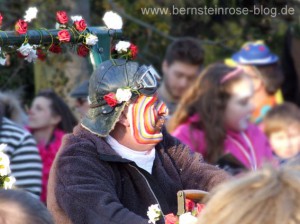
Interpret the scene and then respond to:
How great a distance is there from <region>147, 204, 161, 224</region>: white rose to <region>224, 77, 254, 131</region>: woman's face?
95.8 inches

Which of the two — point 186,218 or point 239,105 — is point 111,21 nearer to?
point 186,218

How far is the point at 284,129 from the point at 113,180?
2969mm

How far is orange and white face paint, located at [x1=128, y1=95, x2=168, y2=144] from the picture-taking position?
14.0ft

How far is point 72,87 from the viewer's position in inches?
346

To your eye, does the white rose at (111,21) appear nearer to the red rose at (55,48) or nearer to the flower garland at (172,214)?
the red rose at (55,48)

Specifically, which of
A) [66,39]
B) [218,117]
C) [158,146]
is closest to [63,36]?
[66,39]

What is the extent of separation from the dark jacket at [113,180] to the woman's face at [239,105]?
1.88 m

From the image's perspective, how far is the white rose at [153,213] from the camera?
3.91 m

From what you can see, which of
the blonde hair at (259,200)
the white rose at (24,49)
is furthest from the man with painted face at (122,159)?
the blonde hair at (259,200)

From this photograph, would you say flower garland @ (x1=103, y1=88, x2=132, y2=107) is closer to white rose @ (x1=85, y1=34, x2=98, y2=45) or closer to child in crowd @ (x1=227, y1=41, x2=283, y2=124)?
white rose @ (x1=85, y1=34, x2=98, y2=45)

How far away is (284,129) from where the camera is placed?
6.83 m

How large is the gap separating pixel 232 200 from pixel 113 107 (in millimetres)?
2207

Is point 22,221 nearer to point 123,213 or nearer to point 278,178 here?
point 278,178

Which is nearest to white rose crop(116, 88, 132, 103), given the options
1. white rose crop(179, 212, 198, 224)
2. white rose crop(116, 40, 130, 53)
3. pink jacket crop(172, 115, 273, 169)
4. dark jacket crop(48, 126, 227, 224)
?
dark jacket crop(48, 126, 227, 224)
